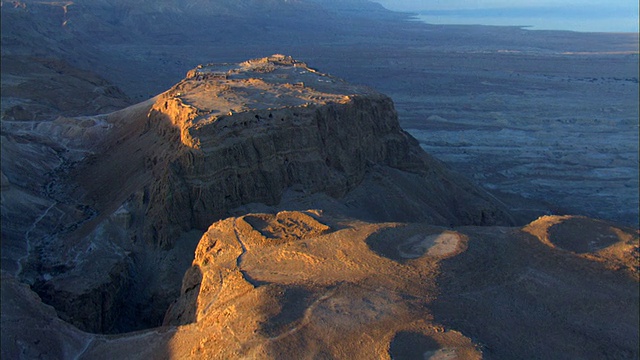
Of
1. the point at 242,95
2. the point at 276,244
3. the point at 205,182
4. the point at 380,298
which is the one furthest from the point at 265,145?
the point at 380,298

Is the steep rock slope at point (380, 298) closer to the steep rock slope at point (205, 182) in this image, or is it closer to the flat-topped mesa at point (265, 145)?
the steep rock slope at point (205, 182)

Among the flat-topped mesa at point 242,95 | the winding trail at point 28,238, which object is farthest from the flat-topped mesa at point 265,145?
the winding trail at point 28,238

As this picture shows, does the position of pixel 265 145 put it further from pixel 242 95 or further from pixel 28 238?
pixel 28 238

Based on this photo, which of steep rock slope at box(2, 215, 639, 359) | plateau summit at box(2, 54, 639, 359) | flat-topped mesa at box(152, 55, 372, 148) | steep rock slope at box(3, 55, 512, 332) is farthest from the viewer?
flat-topped mesa at box(152, 55, 372, 148)

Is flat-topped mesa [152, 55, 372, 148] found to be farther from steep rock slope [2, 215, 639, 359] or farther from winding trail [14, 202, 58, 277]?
steep rock slope [2, 215, 639, 359]

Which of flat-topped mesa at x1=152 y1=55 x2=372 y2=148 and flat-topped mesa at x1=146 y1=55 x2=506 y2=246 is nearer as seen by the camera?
flat-topped mesa at x1=146 y1=55 x2=506 y2=246

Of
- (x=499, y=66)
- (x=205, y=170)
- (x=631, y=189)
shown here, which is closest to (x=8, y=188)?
(x=205, y=170)

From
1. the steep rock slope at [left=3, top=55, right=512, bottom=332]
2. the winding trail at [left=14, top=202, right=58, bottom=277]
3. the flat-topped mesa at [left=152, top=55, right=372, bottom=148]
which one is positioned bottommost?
the winding trail at [left=14, top=202, right=58, bottom=277]

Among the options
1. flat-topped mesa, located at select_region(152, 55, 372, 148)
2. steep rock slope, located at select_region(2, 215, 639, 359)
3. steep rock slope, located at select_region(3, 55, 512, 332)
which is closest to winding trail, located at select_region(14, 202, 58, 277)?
steep rock slope, located at select_region(3, 55, 512, 332)
